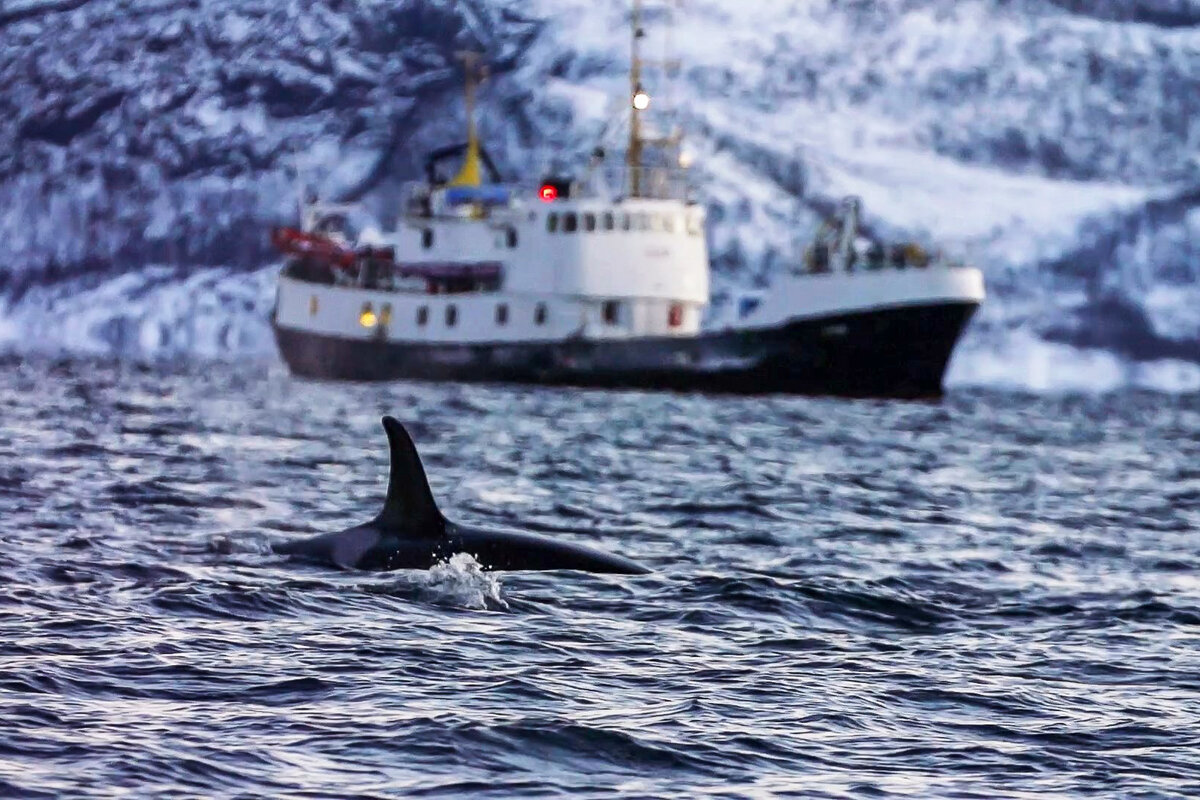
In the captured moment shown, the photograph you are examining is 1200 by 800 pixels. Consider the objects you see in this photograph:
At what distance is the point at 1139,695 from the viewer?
1711cm

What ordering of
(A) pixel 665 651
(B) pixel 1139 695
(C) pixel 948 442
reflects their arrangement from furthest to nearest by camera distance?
→ (C) pixel 948 442 < (A) pixel 665 651 < (B) pixel 1139 695

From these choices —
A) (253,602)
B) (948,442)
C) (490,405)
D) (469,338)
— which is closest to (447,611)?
(253,602)

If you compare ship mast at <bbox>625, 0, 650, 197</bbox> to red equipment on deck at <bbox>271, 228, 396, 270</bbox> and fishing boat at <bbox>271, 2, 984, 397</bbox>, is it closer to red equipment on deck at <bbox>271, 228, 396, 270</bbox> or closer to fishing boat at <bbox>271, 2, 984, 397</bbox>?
fishing boat at <bbox>271, 2, 984, 397</bbox>

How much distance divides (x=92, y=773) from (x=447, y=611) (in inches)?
261

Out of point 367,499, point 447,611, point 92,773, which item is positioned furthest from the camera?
point 367,499

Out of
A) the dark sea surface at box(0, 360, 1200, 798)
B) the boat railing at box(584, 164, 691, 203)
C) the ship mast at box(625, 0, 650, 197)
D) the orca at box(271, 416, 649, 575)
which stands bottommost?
the dark sea surface at box(0, 360, 1200, 798)

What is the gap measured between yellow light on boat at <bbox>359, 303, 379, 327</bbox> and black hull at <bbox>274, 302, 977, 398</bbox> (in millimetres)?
2577

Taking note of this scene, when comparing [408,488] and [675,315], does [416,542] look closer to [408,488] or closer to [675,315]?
[408,488]

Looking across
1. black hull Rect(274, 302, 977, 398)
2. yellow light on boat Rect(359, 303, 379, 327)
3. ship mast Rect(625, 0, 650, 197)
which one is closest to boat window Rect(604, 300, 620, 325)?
black hull Rect(274, 302, 977, 398)

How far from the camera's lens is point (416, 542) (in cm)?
2167

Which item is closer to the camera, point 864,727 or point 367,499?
point 864,727

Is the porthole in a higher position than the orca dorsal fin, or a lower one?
higher

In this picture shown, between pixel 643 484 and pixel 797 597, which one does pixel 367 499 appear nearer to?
pixel 643 484

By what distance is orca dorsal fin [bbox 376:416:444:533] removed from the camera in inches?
845
